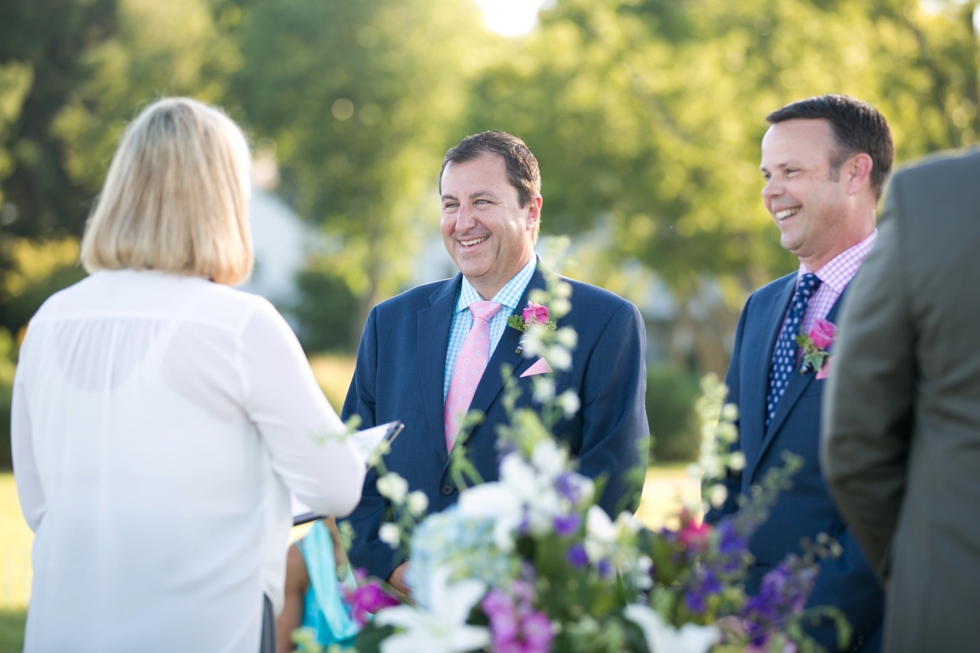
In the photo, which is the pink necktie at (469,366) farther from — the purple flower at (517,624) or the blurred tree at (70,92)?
the blurred tree at (70,92)

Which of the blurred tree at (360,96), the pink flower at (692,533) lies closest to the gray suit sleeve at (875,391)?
the pink flower at (692,533)

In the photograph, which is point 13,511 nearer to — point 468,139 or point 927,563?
point 468,139

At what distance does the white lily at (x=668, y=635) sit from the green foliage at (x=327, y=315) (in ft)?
122

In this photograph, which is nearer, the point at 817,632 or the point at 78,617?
the point at 78,617

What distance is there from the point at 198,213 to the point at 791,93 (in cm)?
1947

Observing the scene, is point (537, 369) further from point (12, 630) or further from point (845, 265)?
point (12, 630)

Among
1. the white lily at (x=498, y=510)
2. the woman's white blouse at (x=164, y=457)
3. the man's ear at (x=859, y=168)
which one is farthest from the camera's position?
the man's ear at (x=859, y=168)

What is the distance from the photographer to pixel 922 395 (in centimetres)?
225

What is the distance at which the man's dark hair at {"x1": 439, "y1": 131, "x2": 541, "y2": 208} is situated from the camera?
414 centimetres

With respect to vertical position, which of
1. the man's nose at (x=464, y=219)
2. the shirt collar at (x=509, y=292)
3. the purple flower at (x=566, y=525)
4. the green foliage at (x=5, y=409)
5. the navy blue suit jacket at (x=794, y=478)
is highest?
the man's nose at (x=464, y=219)

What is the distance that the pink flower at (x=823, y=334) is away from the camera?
3.33 metres

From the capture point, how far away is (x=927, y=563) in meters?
2.19

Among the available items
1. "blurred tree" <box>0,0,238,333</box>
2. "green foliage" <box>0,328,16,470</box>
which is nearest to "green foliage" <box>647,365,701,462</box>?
"green foliage" <box>0,328,16,470</box>

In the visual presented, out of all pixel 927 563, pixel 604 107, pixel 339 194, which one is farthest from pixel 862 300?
pixel 339 194
